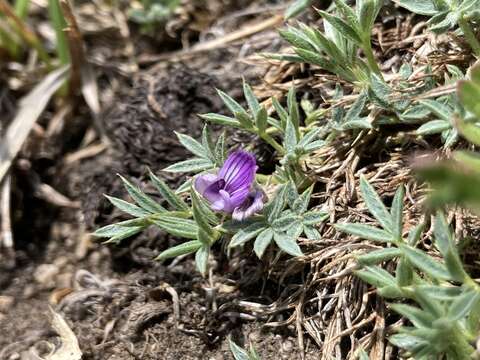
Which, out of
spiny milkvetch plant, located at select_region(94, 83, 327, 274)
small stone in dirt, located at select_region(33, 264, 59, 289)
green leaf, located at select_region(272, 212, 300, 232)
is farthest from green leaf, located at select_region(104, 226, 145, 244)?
small stone in dirt, located at select_region(33, 264, 59, 289)

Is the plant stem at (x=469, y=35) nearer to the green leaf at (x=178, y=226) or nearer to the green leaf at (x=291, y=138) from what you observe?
the green leaf at (x=291, y=138)

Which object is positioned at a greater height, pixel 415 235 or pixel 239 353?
pixel 415 235

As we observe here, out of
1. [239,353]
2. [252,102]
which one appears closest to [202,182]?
[252,102]

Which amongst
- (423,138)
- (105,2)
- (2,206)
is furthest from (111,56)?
(423,138)

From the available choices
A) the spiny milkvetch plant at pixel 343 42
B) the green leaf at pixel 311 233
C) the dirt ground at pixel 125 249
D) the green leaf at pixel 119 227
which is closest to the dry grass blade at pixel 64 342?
the dirt ground at pixel 125 249

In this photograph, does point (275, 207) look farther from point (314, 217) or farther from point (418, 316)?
point (418, 316)

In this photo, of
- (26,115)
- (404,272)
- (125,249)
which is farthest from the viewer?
(26,115)

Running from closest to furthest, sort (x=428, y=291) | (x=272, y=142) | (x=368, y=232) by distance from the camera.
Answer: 1. (x=428, y=291)
2. (x=368, y=232)
3. (x=272, y=142)
